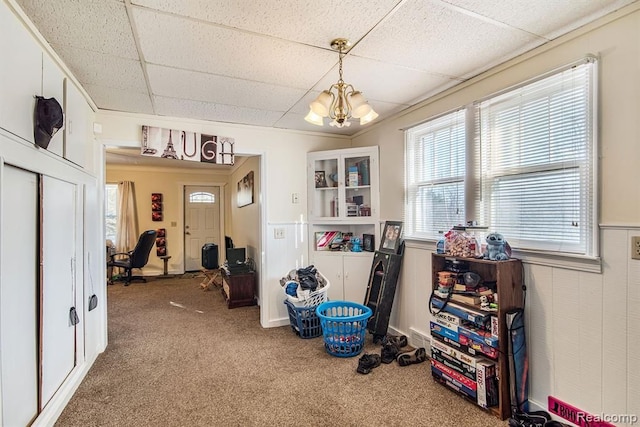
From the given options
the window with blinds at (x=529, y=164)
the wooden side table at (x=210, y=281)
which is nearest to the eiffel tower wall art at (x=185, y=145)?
the window with blinds at (x=529, y=164)

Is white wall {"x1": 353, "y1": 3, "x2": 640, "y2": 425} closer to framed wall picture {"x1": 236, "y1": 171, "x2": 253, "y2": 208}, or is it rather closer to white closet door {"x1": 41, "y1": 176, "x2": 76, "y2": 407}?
white closet door {"x1": 41, "y1": 176, "x2": 76, "y2": 407}

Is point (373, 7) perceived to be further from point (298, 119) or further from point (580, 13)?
point (298, 119)

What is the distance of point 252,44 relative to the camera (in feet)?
6.23

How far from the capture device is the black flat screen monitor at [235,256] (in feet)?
15.1

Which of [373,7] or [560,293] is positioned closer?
[373,7]

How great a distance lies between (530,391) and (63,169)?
11.1 feet

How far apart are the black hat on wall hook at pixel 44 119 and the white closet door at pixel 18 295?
0.68ft

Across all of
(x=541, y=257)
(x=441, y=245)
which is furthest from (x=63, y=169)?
(x=541, y=257)

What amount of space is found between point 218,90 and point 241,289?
108 inches

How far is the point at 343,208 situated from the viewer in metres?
3.64

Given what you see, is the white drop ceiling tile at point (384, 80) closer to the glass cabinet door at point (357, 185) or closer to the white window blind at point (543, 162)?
the white window blind at point (543, 162)

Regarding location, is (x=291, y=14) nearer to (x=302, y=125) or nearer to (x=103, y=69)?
(x=103, y=69)

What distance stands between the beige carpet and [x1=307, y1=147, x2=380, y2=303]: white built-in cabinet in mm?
780

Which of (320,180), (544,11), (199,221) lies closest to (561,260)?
(544,11)
